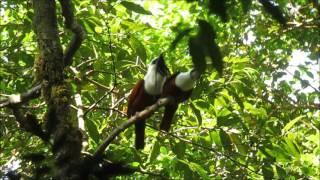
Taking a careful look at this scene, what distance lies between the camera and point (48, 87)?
8.14 ft

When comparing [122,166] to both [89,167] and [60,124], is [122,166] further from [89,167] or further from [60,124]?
[60,124]

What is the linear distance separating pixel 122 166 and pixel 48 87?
69 cm

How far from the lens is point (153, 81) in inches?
165

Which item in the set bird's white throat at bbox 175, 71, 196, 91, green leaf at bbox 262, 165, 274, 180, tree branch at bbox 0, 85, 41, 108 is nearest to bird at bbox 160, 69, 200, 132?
bird's white throat at bbox 175, 71, 196, 91

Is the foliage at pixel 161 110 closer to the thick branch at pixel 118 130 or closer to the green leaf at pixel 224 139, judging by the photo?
the green leaf at pixel 224 139

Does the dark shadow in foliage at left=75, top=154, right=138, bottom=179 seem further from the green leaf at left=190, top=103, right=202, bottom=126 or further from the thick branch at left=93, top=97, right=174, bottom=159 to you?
the green leaf at left=190, top=103, right=202, bottom=126

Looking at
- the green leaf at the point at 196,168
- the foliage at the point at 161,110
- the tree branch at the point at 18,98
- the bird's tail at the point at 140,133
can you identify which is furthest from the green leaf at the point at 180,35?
the bird's tail at the point at 140,133

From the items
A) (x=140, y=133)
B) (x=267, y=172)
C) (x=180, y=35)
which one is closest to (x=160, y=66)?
(x=140, y=133)

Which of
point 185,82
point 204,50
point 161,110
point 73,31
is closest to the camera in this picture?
point 204,50

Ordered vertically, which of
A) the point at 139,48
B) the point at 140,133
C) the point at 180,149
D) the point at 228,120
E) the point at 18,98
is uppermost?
the point at 139,48

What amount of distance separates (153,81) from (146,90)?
15 centimetres

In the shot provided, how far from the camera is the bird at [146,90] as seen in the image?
4250mm

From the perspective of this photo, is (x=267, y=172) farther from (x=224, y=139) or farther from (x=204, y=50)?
(x=204, y=50)

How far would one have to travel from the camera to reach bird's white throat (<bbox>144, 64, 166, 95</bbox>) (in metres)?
4.22
